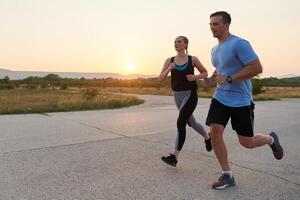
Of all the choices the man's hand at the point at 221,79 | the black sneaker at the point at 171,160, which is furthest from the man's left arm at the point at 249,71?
the black sneaker at the point at 171,160

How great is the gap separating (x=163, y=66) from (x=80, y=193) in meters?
2.16

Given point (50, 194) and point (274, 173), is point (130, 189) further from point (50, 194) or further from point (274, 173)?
point (274, 173)

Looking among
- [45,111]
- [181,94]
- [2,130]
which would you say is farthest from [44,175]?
[45,111]

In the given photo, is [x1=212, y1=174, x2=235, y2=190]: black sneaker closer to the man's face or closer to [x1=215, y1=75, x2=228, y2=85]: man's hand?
[x1=215, y1=75, x2=228, y2=85]: man's hand

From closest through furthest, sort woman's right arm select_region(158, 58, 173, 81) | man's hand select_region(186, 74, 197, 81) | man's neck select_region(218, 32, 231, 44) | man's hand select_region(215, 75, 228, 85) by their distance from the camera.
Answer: man's hand select_region(215, 75, 228, 85)
man's neck select_region(218, 32, 231, 44)
man's hand select_region(186, 74, 197, 81)
woman's right arm select_region(158, 58, 173, 81)

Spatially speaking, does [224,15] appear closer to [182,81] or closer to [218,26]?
[218,26]

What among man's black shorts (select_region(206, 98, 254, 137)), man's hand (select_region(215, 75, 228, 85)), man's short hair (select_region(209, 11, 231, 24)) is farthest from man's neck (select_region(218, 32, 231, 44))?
man's black shorts (select_region(206, 98, 254, 137))

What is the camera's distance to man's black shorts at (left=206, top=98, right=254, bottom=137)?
4.38 m

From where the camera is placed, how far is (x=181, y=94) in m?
5.44

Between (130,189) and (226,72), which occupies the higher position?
(226,72)

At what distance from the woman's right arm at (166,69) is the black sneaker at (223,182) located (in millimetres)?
1593

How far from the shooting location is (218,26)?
4.36m

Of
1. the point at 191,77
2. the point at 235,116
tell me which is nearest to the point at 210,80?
the point at 191,77

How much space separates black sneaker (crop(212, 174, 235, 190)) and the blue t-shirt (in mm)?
845
